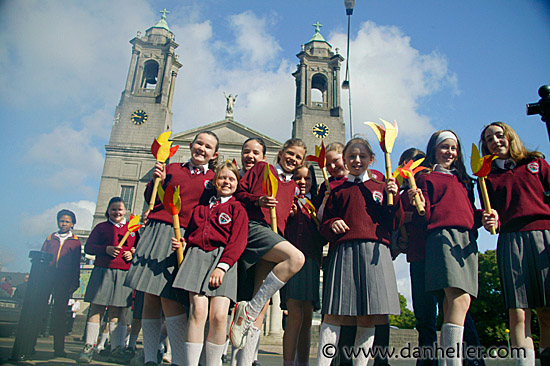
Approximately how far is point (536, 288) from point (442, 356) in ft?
2.97

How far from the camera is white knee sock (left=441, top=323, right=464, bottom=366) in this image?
9.14 ft

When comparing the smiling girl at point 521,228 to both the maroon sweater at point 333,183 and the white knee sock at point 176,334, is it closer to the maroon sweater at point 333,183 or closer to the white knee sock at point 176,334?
the maroon sweater at point 333,183

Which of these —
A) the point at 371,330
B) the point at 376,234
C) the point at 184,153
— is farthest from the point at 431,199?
the point at 184,153

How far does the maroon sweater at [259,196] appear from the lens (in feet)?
11.6

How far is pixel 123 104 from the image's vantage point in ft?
102

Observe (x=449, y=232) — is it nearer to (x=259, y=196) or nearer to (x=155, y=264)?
(x=259, y=196)

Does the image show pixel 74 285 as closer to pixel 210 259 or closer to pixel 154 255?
pixel 154 255

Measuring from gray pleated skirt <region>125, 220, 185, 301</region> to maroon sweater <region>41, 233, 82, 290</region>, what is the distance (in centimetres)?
295

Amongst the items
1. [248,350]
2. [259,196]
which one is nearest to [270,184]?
[259,196]

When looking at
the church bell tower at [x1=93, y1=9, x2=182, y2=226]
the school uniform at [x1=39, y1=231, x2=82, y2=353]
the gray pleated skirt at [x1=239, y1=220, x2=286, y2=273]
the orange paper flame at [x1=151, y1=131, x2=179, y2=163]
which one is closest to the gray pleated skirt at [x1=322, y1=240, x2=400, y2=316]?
the gray pleated skirt at [x1=239, y1=220, x2=286, y2=273]

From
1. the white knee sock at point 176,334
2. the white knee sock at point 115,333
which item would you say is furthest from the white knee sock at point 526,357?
the white knee sock at point 115,333

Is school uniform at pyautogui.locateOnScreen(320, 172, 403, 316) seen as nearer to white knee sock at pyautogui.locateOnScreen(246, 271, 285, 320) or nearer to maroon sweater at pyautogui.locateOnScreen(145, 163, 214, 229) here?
white knee sock at pyautogui.locateOnScreen(246, 271, 285, 320)

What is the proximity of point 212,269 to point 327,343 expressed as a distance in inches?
43.9

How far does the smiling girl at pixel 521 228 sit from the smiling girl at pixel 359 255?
33.9 inches
